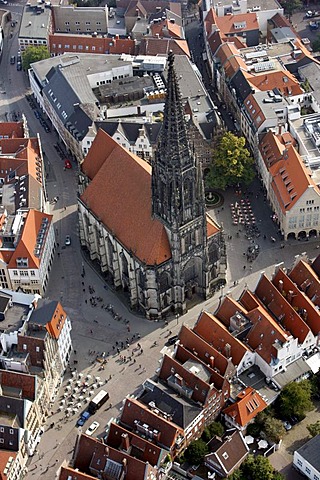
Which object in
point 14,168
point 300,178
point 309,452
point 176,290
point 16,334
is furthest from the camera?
point 14,168

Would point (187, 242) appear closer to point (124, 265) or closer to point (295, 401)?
point (124, 265)

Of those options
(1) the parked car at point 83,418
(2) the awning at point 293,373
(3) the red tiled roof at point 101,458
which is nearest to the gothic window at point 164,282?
(2) the awning at point 293,373

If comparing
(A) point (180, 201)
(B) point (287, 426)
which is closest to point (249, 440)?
(B) point (287, 426)

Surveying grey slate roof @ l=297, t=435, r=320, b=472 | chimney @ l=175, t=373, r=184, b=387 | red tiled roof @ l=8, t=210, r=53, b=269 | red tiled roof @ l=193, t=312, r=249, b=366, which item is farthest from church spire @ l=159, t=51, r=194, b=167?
grey slate roof @ l=297, t=435, r=320, b=472

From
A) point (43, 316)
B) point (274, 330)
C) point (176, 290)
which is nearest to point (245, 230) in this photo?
point (176, 290)

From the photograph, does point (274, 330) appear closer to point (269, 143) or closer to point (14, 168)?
point (269, 143)

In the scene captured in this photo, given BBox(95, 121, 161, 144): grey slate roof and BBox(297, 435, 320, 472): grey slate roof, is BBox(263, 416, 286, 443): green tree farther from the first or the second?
BBox(95, 121, 161, 144): grey slate roof
